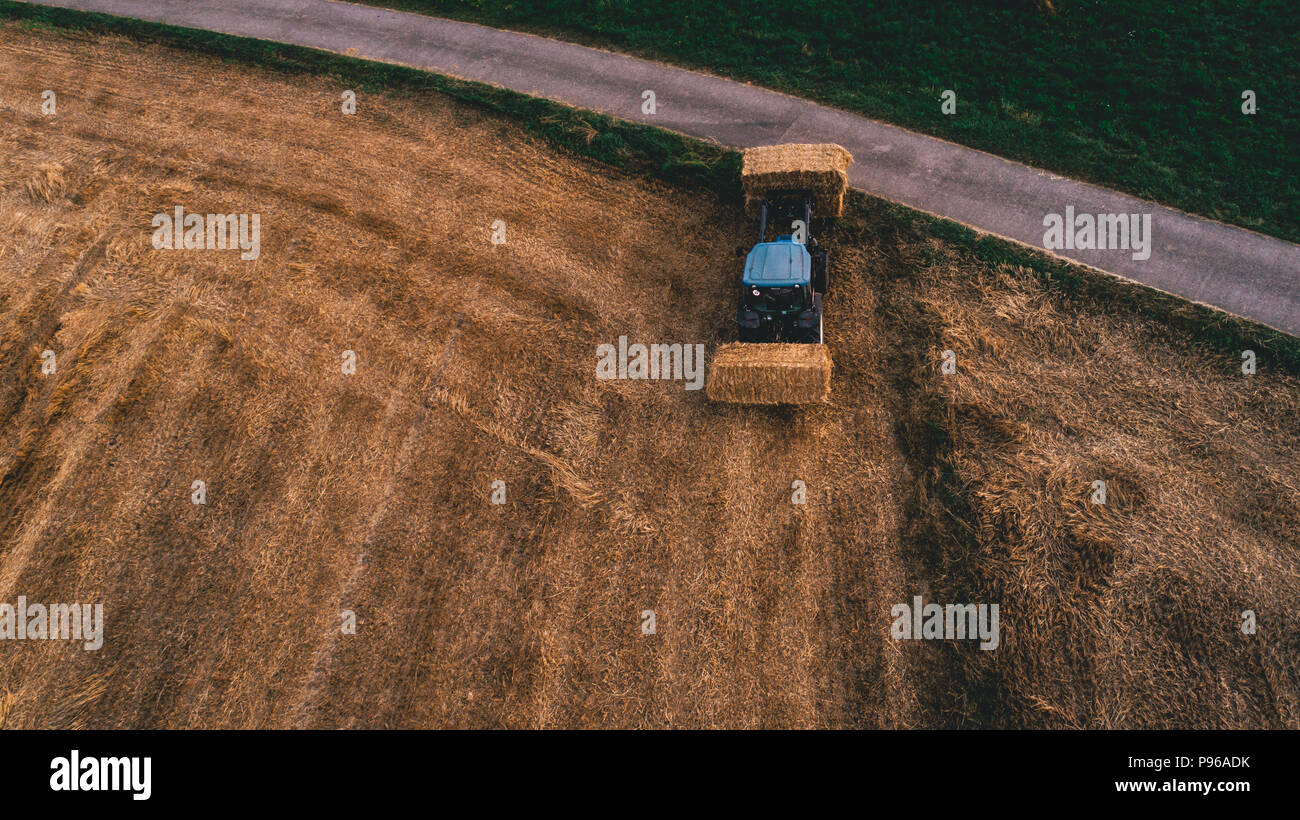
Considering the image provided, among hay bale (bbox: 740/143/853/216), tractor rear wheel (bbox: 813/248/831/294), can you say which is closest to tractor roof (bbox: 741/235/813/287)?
tractor rear wheel (bbox: 813/248/831/294)

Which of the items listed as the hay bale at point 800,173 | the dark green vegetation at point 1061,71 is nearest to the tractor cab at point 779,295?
the hay bale at point 800,173

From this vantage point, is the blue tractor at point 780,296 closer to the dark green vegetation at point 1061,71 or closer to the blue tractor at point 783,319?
the blue tractor at point 783,319

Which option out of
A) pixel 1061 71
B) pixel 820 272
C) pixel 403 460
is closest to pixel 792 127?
pixel 820 272

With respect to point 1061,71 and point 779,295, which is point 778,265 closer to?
point 779,295

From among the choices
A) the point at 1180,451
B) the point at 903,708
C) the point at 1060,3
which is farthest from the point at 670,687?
the point at 1060,3

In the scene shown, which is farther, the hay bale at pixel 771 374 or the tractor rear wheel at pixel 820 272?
the tractor rear wheel at pixel 820 272

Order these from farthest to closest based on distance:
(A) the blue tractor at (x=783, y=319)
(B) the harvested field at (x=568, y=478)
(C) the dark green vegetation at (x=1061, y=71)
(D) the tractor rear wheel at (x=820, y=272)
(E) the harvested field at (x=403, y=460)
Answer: (C) the dark green vegetation at (x=1061, y=71) < (D) the tractor rear wheel at (x=820, y=272) < (A) the blue tractor at (x=783, y=319) < (E) the harvested field at (x=403, y=460) < (B) the harvested field at (x=568, y=478)

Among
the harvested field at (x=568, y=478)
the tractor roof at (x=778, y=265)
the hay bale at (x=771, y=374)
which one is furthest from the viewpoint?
the tractor roof at (x=778, y=265)
